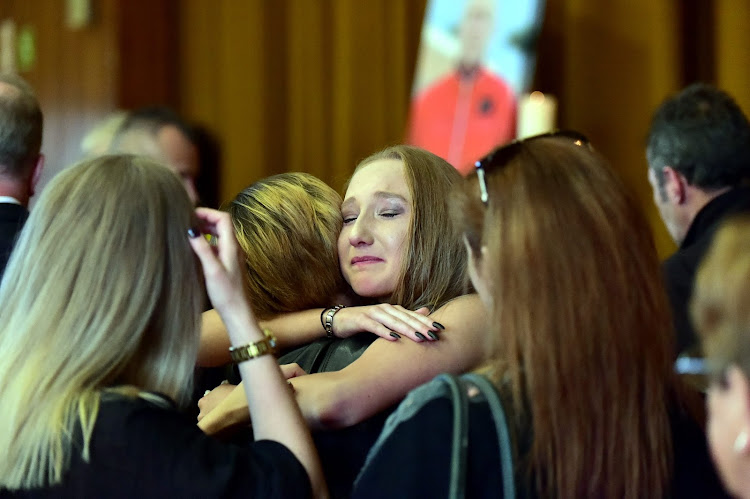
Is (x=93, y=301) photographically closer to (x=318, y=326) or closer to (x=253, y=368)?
(x=253, y=368)

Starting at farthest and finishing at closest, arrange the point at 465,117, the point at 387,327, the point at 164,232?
the point at 465,117
the point at 387,327
the point at 164,232

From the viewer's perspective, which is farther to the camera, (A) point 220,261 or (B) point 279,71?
(B) point 279,71

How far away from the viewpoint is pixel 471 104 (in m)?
3.58

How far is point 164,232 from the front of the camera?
130 centimetres

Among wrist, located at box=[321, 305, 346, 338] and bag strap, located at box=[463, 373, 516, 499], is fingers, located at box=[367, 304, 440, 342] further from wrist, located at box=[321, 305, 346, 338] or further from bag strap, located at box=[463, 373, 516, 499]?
bag strap, located at box=[463, 373, 516, 499]

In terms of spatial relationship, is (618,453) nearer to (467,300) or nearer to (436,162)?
(467,300)

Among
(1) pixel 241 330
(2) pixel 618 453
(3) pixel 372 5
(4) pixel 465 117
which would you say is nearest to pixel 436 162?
(1) pixel 241 330

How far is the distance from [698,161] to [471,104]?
1.23 metres

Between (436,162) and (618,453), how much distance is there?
2.46 feet

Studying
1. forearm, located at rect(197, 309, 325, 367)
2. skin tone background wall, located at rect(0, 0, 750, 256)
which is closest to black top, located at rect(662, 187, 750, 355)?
forearm, located at rect(197, 309, 325, 367)

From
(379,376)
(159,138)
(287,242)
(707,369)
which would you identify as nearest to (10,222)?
(287,242)

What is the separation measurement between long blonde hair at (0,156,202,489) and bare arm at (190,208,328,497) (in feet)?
0.10

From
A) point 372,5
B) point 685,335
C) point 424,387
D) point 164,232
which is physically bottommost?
point 685,335

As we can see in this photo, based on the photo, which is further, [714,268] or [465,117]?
[465,117]
